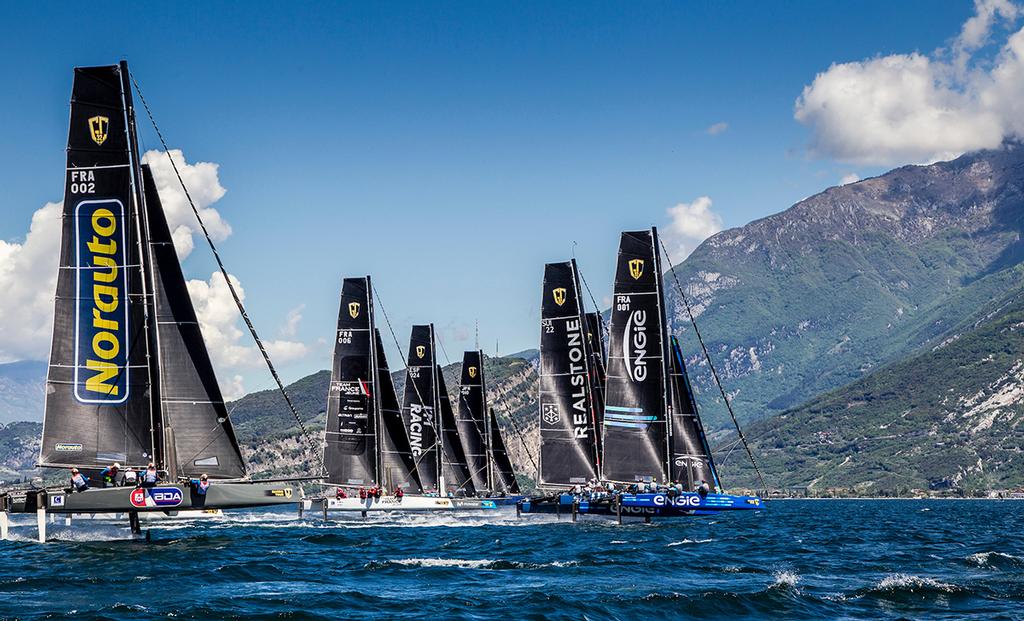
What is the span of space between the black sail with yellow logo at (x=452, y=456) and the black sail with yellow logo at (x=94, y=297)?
191ft

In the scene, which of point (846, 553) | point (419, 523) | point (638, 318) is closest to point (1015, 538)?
point (846, 553)

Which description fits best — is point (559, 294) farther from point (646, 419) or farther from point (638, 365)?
point (646, 419)

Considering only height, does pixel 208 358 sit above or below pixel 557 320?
below

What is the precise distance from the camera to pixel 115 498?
43.2 m

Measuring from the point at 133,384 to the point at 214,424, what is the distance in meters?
3.35

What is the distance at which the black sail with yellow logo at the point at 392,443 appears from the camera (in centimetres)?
8869

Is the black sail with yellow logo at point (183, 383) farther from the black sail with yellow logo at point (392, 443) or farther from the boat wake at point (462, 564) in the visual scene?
the black sail with yellow logo at point (392, 443)

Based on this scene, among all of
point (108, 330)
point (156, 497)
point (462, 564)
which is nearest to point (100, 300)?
point (108, 330)

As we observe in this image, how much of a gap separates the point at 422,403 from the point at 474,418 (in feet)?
22.8

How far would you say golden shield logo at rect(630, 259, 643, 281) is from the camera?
68.5m

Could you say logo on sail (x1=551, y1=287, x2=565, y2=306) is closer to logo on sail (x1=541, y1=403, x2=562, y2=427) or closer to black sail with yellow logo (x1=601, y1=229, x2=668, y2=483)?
logo on sail (x1=541, y1=403, x2=562, y2=427)

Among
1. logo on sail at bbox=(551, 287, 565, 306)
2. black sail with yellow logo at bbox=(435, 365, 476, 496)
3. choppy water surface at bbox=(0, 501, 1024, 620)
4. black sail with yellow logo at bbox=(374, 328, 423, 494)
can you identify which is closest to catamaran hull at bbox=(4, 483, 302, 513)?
choppy water surface at bbox=(0, 501, 1024, 620)

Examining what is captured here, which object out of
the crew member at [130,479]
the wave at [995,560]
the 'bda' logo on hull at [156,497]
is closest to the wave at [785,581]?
the wave at [995,560]

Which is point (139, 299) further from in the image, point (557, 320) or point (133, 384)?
point (557, 320)
